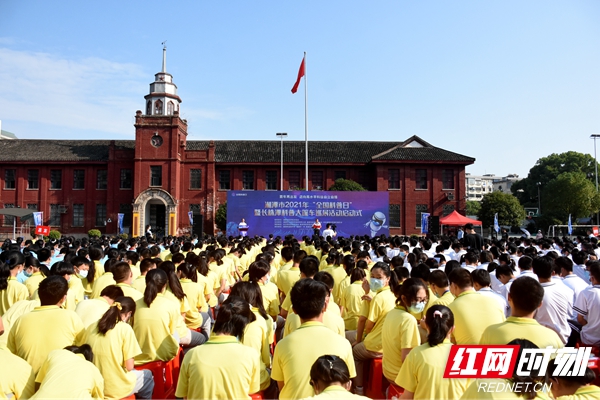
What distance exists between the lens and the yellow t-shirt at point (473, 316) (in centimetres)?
446

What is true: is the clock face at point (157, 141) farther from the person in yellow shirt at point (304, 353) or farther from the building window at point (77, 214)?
the person in yellow shirt at point (304, 353)

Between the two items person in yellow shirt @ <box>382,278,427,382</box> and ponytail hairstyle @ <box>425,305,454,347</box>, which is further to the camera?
person in yellow shirt @ <box>382,278,427,382</box>

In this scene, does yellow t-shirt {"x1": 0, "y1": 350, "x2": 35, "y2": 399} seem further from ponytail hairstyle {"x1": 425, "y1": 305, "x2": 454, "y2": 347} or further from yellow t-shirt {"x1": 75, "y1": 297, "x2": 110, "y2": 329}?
ponytail hairstyle {"x1": 425, "y1": 305, "x2": 454, "y2": 347}

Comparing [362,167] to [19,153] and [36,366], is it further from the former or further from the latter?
[36,366]

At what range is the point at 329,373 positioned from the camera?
8.34ft

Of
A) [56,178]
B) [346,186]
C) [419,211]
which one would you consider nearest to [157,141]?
[56,178]

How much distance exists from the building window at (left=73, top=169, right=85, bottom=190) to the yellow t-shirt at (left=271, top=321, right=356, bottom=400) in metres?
37.9

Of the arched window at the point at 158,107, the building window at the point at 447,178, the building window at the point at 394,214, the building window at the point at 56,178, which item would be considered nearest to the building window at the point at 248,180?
the arched window at the point at 158,107

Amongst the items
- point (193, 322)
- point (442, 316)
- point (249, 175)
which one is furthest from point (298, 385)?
point (249, 175)

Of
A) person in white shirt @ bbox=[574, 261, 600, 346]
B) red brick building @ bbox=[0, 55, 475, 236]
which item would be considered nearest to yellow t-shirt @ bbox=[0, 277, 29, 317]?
person in white shirt @ bbox=[574, 261, 600, 346]

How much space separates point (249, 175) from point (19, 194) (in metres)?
18.5

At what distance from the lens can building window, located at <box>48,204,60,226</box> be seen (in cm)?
3669

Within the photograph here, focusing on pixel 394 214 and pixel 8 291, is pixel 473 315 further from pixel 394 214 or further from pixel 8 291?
pixel 394 214

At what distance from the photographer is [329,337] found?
3479mm
